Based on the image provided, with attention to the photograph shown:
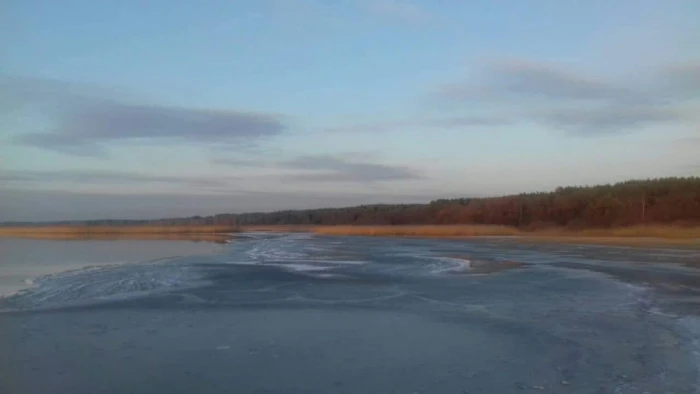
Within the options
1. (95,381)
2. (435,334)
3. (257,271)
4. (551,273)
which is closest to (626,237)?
(551,273)

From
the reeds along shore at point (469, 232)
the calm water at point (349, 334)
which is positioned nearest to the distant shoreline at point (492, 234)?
the reeds along shore at point (469, 232)

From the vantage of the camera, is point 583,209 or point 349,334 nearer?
point 349,334

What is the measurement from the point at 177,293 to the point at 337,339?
6252 millimetres

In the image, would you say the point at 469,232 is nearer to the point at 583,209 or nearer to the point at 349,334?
the point at 583,209

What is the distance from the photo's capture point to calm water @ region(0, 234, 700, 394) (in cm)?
663

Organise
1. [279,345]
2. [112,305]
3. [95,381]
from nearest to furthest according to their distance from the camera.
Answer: [95,381], [279,345], [112,305]

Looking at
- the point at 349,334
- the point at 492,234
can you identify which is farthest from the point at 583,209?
the point at 349,334

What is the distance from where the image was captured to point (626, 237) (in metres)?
44.3

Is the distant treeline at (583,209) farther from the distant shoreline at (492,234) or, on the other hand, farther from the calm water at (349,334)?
the calm water at (349,334)

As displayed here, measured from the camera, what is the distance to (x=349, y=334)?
9156 mm

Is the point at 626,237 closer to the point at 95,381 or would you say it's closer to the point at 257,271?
the point at 257,271

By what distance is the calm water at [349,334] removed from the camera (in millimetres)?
6629

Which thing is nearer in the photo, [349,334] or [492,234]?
[349,334]

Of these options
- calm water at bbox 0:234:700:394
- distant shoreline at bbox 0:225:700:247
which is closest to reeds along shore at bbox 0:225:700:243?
distant shoreline at bbox 0:225:700:247
